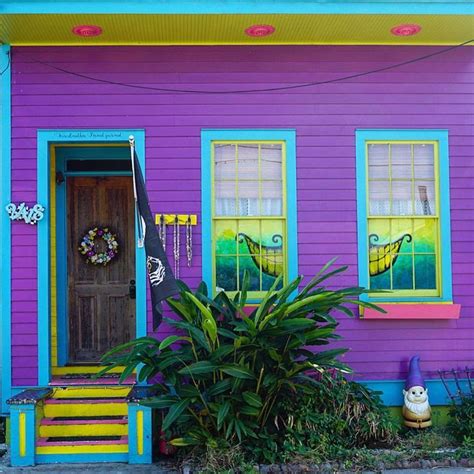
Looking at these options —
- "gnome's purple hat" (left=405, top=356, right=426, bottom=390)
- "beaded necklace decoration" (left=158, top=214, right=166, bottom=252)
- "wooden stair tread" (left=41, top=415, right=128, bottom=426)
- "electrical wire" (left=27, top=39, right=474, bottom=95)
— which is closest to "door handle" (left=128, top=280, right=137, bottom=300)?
"beaded necklace decoration" (left=158, top=214, right=166, bottom=252)

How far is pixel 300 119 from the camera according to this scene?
7035 mm

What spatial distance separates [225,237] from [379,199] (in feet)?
5.48

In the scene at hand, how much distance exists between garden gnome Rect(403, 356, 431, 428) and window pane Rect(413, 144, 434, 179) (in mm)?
2059

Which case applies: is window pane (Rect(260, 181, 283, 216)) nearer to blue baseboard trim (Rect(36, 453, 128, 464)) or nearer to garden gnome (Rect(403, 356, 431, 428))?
garden gnome (Rect(403, 356, 431, 428))

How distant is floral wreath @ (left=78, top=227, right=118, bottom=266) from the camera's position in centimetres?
757

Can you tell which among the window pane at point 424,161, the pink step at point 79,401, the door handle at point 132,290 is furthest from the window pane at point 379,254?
the pink step at point 79,401

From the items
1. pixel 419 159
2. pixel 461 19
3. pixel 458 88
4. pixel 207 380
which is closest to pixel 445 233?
pixel 419 159

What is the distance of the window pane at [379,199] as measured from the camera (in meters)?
7.13

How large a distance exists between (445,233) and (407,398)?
1741 mm

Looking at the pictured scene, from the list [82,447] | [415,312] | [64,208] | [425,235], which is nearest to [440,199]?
[425,235]

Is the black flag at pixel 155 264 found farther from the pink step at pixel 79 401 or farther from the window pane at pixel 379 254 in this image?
the window pane at pixel 379 254

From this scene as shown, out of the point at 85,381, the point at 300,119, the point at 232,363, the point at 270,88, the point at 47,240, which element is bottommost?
the point at 85,381

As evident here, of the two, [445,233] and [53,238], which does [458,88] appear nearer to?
[445,233]

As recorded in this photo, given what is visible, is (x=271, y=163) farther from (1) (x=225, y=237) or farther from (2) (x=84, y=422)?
(2) (x=84, y=422)
